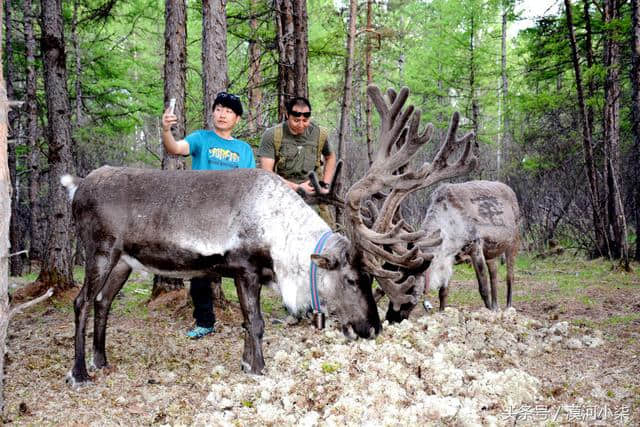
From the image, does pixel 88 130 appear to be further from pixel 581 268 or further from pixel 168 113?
pixel 581 268

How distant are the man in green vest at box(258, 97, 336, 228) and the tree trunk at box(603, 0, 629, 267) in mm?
7295

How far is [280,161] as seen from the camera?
238 inches

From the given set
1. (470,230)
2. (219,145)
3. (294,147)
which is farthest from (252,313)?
(470,230)

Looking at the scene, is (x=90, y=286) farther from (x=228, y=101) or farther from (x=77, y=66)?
(x=77, y=66)

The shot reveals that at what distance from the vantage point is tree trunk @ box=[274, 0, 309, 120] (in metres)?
7.54

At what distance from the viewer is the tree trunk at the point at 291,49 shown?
754 centimetres

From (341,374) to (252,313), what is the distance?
34.4 inches

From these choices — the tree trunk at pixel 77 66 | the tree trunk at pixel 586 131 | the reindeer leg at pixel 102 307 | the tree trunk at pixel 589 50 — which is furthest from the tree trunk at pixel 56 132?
the tree trunk at pixel 589 50

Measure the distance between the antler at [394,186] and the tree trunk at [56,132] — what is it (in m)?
5.23

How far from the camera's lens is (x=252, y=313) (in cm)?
409

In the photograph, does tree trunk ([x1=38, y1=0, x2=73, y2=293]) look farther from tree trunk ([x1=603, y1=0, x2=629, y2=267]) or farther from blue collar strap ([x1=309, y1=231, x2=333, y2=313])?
tree trunk ([x1=603, y1=0, x2=629, y2=267])

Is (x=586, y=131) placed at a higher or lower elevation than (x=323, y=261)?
higher

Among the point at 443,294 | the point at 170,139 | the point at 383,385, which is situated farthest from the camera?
the point at 443,294

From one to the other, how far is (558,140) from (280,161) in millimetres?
11617
